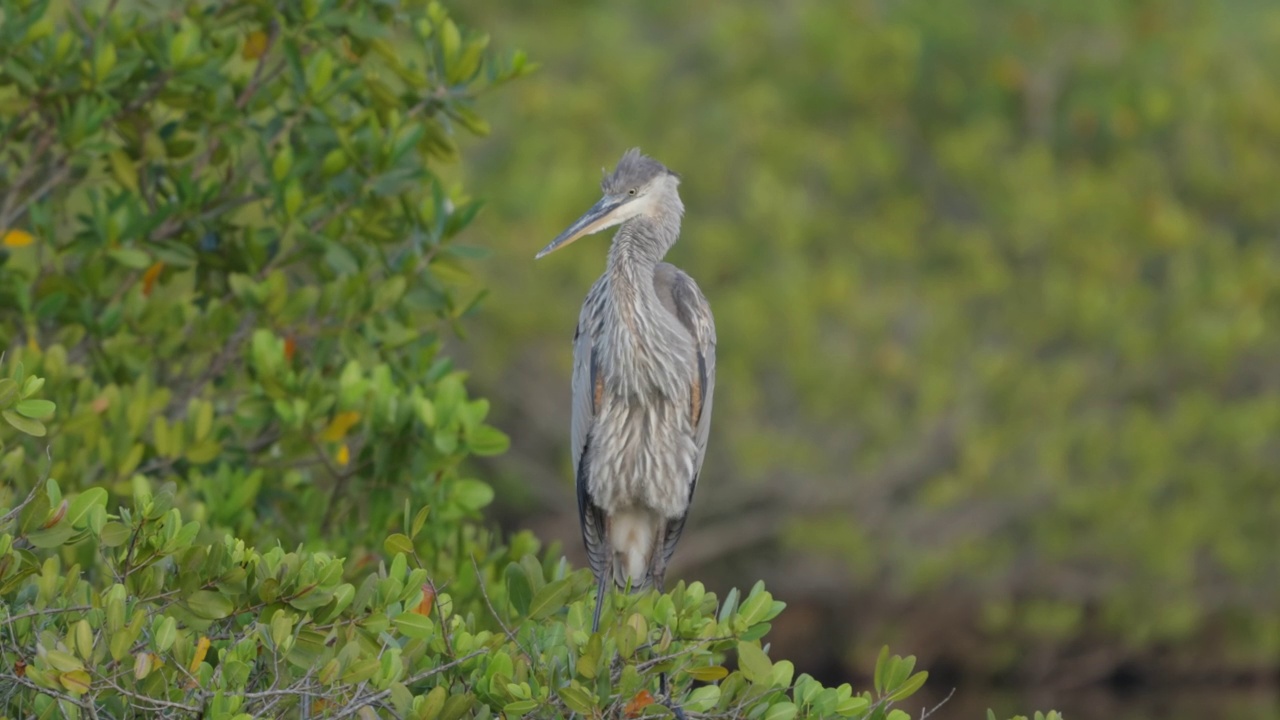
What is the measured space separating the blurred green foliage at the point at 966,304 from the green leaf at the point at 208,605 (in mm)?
8795

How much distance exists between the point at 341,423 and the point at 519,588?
55.6 inches

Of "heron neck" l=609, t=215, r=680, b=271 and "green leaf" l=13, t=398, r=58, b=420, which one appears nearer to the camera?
"green leaf" l=13, t=398, r=58, b=420

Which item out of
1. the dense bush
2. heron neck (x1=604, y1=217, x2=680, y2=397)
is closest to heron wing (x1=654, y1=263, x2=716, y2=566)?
heron neck (x1=604, y1=217, x2=680, y2=397)

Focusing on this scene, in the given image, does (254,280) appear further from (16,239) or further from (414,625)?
(414,625)

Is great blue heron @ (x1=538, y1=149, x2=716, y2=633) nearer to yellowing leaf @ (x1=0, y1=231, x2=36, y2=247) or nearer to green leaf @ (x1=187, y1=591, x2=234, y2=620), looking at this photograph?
yellowing leaf @ (x1=0, y1=231, x2=36, y2=247)

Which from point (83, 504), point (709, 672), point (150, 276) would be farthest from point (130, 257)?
point (709, 672)

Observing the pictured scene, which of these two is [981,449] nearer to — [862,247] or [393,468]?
[862,247]

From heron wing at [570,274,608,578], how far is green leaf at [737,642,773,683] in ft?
6.22

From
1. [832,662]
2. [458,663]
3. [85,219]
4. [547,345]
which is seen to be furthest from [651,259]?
[832,662]

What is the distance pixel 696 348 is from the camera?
5.21m

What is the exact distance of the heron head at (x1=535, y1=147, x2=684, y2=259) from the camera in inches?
209

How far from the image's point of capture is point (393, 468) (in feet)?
16.1

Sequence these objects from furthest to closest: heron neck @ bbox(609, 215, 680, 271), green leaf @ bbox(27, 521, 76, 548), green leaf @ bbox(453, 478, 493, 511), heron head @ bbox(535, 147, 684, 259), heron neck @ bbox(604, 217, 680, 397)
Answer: heron head @ bbox(535, 147, 684, 259)
heron neck @ bbox(609, 215, 680, 271)
heron neck @ bbox(604, 217, 680, 397)
green leaf @ bbox(453, 478, 493, 511)
green leaf @ bbox(27, 521, 76, 548)

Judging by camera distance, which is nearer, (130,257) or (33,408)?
(33,408)
